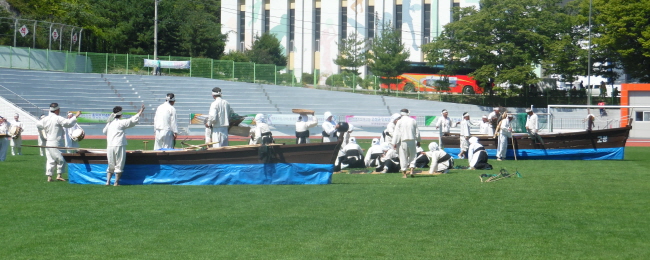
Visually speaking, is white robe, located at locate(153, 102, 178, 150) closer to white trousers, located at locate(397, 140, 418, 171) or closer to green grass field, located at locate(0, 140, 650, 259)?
green grass field, located at locate(0, 140, 650, 259)

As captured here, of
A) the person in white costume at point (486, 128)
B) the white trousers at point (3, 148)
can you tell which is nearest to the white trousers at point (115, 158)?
the white trousers at point (3, 148)

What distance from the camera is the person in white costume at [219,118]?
14539mm

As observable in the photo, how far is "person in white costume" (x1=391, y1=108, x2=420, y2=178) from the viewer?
53.0ft

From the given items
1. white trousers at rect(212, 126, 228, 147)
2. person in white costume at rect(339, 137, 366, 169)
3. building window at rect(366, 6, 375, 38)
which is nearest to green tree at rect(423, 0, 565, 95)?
building window at rect(366, 6, 375, 38)

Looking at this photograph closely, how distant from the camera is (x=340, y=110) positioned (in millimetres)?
45781

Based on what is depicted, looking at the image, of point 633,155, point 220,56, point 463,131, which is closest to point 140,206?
point 463,131

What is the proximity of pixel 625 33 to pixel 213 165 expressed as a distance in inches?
1512

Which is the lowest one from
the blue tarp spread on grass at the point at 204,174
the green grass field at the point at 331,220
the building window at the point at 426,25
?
the green grass field at the point at 331,220

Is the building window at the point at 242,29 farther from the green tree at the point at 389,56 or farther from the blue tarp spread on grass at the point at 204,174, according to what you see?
the blue tarp spread on grass at the point at 204,174

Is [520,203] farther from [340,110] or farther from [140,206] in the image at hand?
[340,110]

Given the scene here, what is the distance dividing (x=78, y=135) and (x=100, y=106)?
26100 mm

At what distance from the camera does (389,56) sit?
186 feet

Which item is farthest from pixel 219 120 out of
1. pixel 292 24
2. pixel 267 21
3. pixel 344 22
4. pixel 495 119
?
pixel 267 21

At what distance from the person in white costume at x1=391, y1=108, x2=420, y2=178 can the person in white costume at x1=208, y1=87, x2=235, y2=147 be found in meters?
3.91
